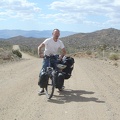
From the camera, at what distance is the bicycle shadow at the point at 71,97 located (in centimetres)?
983

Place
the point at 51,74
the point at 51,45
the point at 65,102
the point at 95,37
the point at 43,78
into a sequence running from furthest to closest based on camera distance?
the point at 95,37
the point at 51,45
the point at 43,78
the point at 51,74
the point at 65,102

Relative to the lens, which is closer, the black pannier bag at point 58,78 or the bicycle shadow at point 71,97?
the bicycle shadow at point 71,97

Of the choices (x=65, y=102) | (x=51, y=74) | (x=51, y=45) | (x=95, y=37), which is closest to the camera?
(x=65, y=102)

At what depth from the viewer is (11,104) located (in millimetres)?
9227

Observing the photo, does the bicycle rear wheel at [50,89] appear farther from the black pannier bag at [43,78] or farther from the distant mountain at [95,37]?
the distant mountain at [95,37]

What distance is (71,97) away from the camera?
10.4m

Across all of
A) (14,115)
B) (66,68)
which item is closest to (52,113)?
(14,115)

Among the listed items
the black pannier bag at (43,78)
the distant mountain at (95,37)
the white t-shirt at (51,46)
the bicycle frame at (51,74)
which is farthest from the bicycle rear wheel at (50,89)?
the distant mountain at (95,37)

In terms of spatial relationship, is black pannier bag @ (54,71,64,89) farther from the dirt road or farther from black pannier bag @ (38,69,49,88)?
the dirt road

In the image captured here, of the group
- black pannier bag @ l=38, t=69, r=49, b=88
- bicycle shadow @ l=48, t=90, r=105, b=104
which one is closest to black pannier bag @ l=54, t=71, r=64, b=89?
black pannier bag @ l=38, t=69, r=49, b=88

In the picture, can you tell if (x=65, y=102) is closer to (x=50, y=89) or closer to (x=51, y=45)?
(x=50, y=89)

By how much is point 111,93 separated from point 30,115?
4.03m

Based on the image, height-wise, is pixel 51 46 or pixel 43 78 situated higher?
pixel 51 46

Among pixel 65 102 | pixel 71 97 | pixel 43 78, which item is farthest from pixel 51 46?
pixel 65 102
